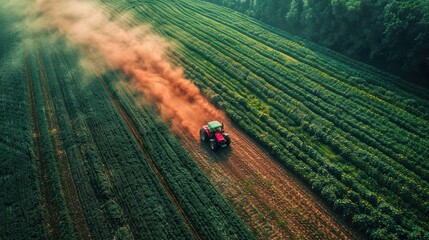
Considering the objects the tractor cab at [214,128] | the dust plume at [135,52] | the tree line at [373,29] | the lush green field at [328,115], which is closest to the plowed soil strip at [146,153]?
the dust plume at [135,52]

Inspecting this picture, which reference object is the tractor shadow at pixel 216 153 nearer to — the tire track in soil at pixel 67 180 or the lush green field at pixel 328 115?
the lush green field at pixel 328 115

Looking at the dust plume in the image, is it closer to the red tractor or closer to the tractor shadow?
the red tractor

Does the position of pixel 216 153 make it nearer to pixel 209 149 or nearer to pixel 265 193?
pixel 209 149

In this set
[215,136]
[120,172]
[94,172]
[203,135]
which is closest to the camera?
[94,172]

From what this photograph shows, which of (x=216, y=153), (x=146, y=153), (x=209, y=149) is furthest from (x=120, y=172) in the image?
(x=216, y=153)

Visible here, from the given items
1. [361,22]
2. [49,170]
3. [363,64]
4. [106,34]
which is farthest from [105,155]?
[361,22]

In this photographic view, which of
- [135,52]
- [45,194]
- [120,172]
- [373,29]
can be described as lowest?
[135,52]
